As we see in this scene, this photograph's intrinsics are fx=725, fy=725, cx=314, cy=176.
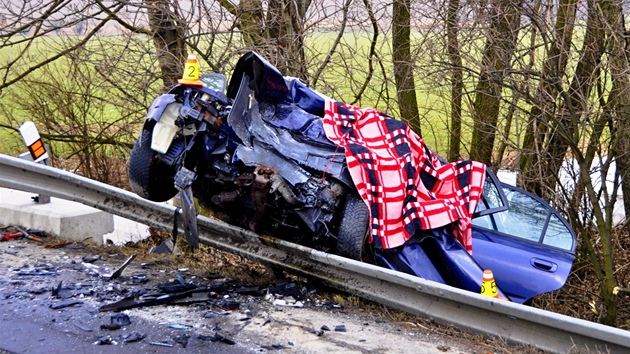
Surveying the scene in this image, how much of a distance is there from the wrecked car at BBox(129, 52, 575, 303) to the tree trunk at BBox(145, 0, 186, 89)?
3.66 metres

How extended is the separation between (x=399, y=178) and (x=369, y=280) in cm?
82

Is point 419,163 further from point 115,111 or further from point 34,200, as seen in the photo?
point 115,111

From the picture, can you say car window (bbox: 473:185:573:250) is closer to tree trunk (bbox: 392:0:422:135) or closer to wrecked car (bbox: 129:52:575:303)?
wrecked car (bbox: 129:52:575:303)

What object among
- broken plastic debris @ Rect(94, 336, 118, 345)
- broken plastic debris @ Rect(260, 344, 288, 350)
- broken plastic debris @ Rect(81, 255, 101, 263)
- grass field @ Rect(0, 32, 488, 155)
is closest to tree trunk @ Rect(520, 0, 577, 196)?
grass field @ Rect(0, 32, 488, 155)

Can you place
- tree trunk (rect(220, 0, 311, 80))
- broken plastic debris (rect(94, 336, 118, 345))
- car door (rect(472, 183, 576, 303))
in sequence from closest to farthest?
broken plastic debris (rect(94, 336, 118, 345)) → car door (rect(472, 183, 576, 303)) → tree trunk (rect(220, 0, 311, 80))

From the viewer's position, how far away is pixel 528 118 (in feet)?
26.4

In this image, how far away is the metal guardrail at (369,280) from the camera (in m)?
4.19

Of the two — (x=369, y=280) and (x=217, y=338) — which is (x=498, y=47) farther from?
(x=217, y=338)

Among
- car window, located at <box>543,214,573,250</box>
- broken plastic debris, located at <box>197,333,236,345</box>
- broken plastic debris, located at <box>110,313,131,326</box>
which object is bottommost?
broken plastic debris, located at <box>110,313,131,326</box>

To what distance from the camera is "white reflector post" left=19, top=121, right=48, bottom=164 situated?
6.38 metres

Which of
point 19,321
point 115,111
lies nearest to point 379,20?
point 115,111

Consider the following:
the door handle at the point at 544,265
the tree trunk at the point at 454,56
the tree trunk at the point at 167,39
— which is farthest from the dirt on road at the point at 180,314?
the tree trunk at the point at 167,39

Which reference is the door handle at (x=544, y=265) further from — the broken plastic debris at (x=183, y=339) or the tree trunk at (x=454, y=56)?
the tree trunk at (x=454, y=56)

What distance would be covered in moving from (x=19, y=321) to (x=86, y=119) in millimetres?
6553
